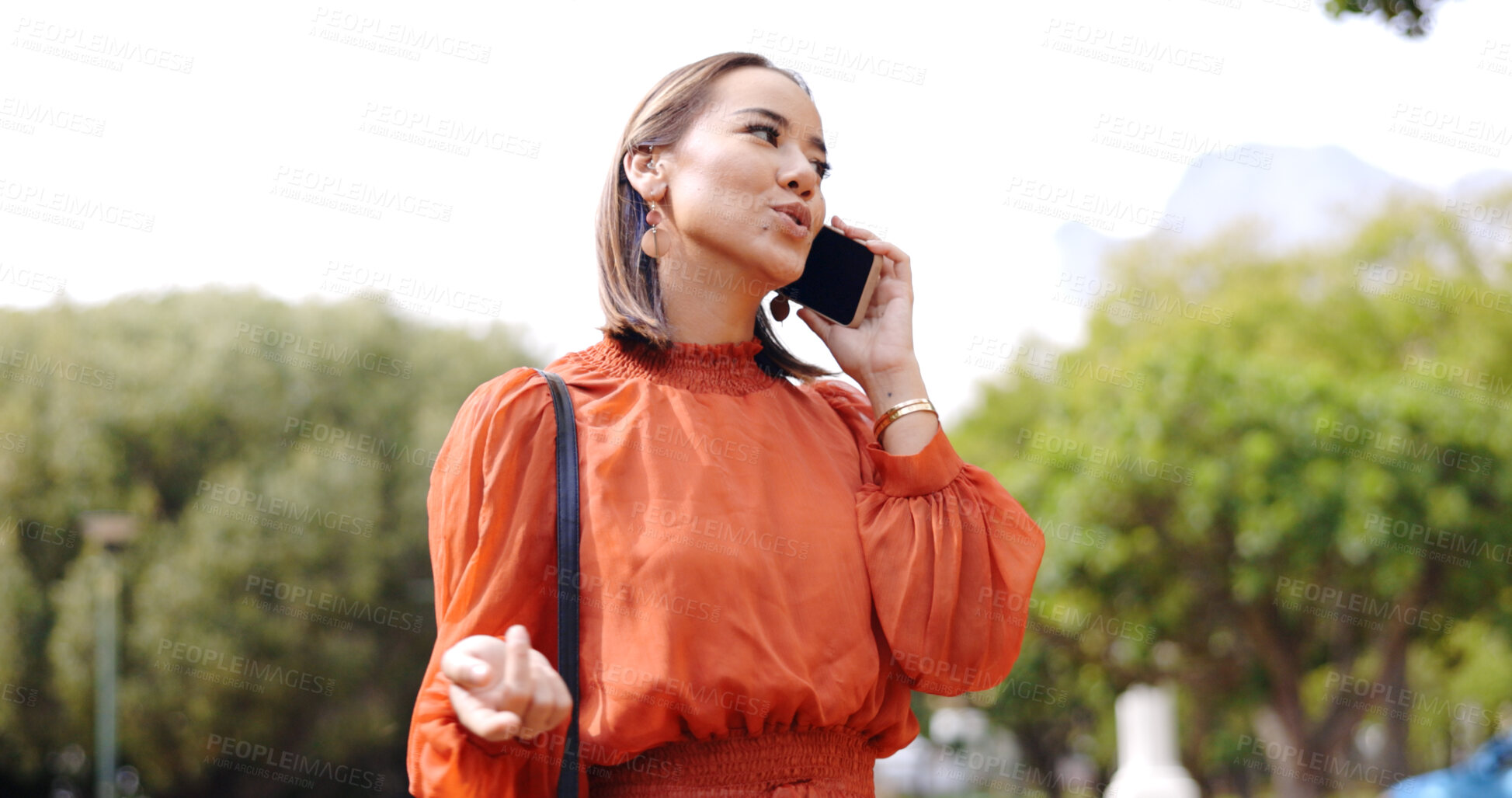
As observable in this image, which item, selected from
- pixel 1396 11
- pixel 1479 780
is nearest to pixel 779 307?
pixel 1396 11

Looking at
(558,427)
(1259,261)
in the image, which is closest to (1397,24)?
(558,427)

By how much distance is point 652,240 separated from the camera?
8.36 ft

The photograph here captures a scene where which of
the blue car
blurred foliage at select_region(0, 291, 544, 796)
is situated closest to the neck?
the blue car

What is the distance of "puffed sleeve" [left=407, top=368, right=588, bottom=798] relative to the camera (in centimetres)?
208

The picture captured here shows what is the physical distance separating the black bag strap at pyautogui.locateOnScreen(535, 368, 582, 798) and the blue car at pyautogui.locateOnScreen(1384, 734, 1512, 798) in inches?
625

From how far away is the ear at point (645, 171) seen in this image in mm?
2539

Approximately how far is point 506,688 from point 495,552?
42 cm

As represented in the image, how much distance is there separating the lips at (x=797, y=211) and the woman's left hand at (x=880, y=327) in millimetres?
221
